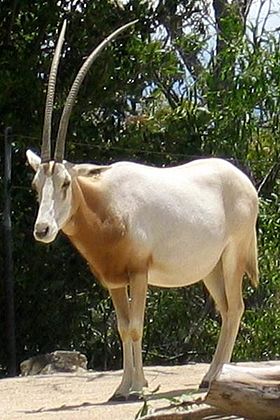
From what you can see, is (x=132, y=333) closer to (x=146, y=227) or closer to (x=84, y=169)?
(x=146, y=227)

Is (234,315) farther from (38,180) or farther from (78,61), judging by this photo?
(78,61)

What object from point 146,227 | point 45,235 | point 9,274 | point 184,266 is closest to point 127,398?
point 184,266

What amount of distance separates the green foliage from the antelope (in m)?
4.03

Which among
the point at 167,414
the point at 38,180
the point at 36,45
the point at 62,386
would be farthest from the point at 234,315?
the point at 36,45

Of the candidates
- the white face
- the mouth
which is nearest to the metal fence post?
the white face

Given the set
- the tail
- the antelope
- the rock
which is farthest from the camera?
the rock

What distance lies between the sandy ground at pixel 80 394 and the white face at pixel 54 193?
3.40 ft

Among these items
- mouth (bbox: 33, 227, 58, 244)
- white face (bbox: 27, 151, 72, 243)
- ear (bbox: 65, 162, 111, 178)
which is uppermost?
ear (bbox: 65, 162, 111, 178)

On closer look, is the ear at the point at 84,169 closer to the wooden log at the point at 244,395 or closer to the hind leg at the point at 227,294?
the hind leg at the point at 227,294

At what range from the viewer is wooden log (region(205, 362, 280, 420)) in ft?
16.4

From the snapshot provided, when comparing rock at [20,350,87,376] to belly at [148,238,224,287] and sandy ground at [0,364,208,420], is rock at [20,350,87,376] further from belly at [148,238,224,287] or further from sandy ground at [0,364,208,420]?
belly at [148,238,224,287]

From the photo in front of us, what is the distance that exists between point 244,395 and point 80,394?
9.37ft

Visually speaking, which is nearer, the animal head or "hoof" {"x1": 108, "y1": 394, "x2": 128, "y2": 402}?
the animal head

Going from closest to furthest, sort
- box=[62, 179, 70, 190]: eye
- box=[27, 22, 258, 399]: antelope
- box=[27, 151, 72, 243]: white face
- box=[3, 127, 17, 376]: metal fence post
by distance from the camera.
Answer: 1. box=[27, 151, 72, 243]: white face
2. box=[62, 179, 70, 190]: eye
3. box=[27, 22, 258, 399]: antelope
4. box=[3, 127, 17, 376]: metal fence post
